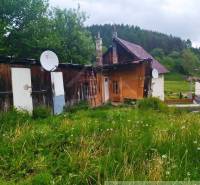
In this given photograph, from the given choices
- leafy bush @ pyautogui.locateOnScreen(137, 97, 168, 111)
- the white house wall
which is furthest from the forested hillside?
leafy bush @ pyautogui.locateOnScreen(137, 97, 168, 111)

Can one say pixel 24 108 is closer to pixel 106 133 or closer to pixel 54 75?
pixel 54 75

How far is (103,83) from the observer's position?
25.7 metres

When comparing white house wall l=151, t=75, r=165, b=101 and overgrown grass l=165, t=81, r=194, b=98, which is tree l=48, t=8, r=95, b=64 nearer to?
white house wall l=151, t=75, r=165, b=101

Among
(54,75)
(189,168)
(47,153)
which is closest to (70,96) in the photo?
(54,75)

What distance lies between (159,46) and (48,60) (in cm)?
8122

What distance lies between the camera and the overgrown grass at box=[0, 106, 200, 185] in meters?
5.33

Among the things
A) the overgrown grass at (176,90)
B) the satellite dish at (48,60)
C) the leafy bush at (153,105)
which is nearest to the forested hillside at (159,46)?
the overgrown grass at (176,90)

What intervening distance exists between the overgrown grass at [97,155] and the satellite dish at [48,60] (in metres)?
8.24

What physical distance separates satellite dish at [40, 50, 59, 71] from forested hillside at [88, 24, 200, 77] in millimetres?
57470

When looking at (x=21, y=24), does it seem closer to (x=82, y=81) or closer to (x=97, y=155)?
(x=82, y=81)

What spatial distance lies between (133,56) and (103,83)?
5.05 meters

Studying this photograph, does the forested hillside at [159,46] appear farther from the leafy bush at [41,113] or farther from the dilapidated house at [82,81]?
the leafy bush at [41,113]

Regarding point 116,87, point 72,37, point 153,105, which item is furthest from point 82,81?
point 72,37

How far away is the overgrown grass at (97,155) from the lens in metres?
5.33
